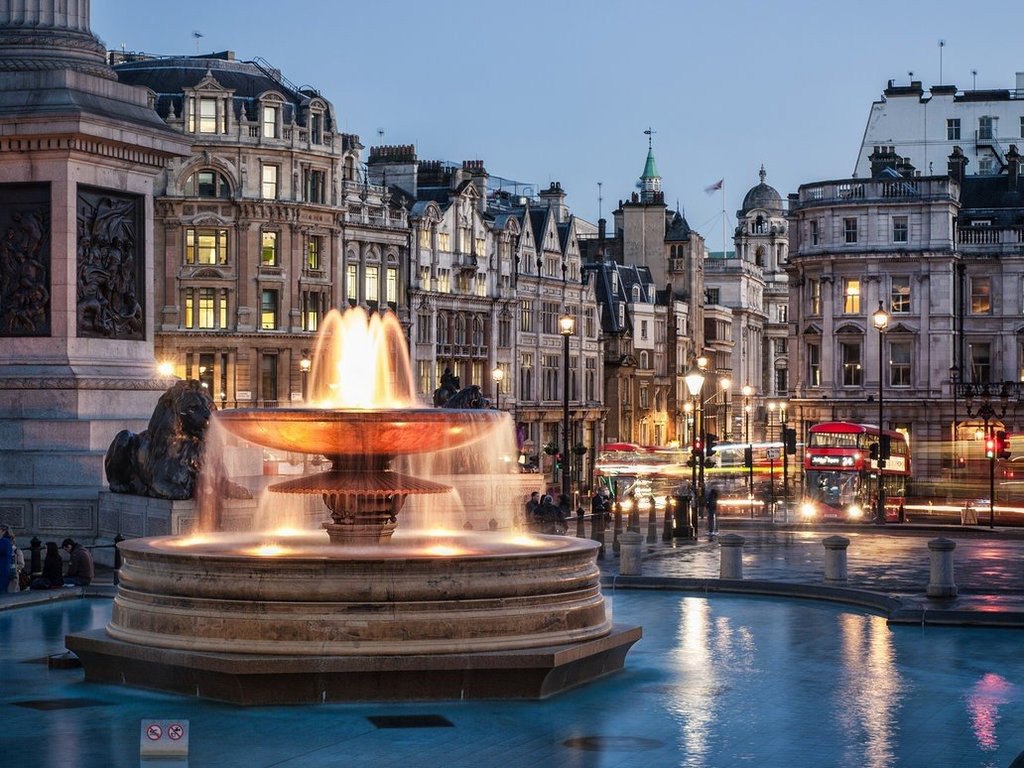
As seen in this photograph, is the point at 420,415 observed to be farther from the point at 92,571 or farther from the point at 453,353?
the point at 453,353

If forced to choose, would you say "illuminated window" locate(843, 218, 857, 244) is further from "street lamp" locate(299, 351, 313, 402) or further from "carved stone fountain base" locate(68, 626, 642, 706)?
"carved stone fountain base" locate(68, 626, 642, 706)

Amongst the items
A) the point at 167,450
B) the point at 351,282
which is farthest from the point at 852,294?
the point at 167,450

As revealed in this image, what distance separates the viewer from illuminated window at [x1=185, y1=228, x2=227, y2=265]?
81500mm

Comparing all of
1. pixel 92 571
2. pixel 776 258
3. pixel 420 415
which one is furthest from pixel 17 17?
pixel 776 258

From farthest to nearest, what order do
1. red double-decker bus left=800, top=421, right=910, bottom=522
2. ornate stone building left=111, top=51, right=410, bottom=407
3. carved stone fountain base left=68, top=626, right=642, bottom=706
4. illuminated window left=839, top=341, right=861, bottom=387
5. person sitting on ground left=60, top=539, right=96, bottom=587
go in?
illuminated window left=839, top=341, right=861, bottom=387 < ornate stone building left=111, top=51, right=410, bottom=407 < red double-decker bus left=800, top=421, right=910, bottom=522 < person sitting on ground left=60, top=539, right=96, bottom=587 < carved stone fountain base left=68, top=626, right=642, bottom=706

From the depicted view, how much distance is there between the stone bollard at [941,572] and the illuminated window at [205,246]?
5617cm

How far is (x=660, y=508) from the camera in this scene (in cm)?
7875

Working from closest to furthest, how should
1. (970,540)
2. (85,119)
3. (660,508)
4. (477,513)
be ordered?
(85,119), (477,513), (970,540), (660,508)

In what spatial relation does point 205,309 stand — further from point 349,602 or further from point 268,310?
point 349,602

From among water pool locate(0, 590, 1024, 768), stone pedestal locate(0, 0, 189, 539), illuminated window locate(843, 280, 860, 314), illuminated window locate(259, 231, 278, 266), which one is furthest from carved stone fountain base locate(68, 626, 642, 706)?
illuminated window locate(843, 280, 860, 314)

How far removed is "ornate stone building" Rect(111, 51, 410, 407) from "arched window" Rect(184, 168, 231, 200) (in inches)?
1.6

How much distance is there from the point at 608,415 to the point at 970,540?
69401 millimetres

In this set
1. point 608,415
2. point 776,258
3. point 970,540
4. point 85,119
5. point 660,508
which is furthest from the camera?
point 776,258

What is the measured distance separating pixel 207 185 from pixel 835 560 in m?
53.7
